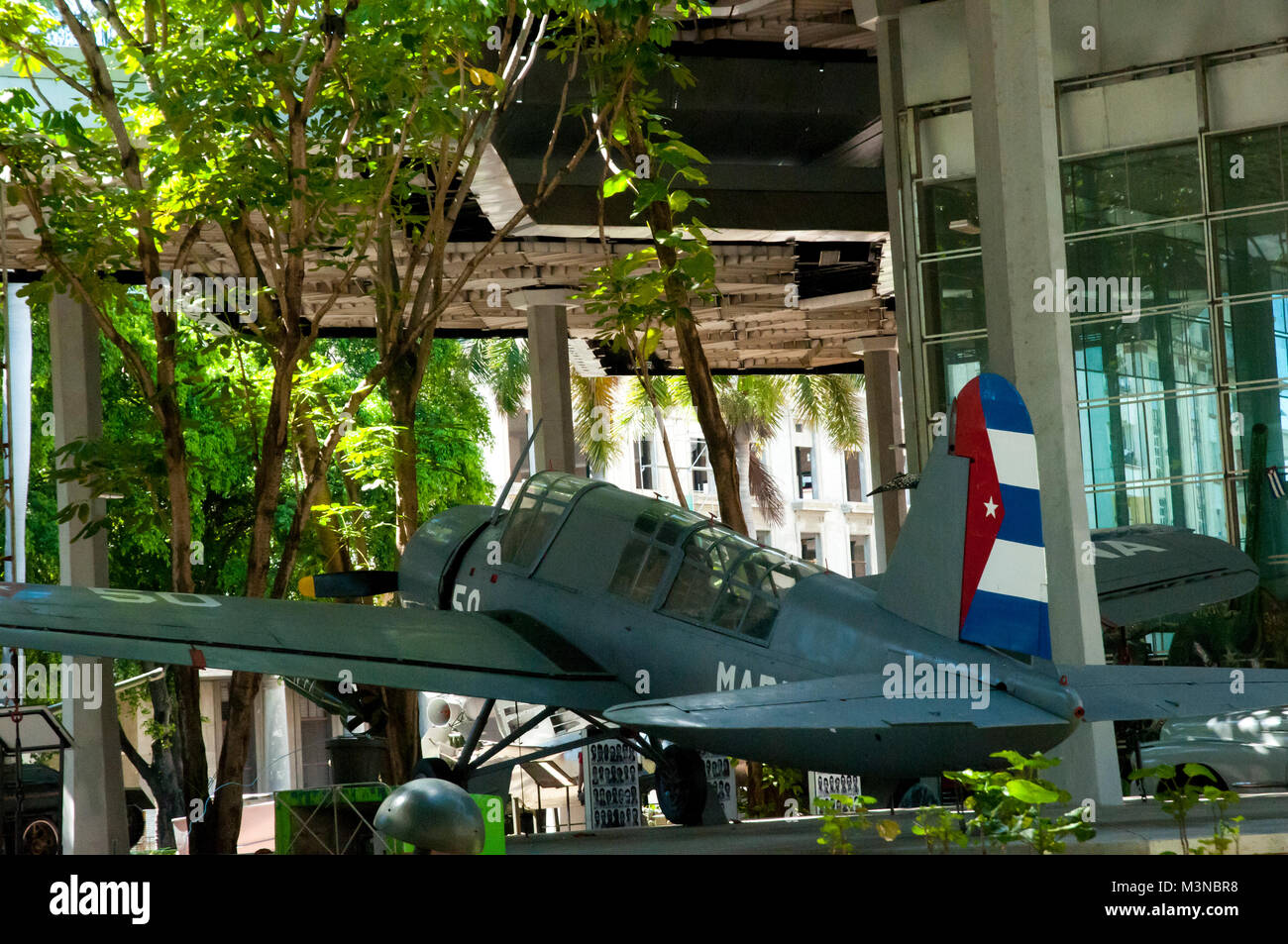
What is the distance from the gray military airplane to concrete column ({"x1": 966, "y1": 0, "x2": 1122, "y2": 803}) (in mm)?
1740

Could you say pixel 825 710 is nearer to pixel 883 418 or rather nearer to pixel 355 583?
pixel 355 583

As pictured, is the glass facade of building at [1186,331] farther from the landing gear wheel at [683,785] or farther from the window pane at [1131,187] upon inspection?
the landing gear wheel at [683,785]

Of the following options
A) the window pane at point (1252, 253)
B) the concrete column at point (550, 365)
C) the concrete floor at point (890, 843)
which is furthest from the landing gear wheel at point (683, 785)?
the concrete column at point (550, 365)

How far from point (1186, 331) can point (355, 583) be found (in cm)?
938

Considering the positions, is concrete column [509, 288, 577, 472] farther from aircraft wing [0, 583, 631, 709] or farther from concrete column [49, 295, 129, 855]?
aircraft wing [0, 583, 631, 709]

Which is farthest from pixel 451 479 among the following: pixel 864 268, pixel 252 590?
pixel 252 590

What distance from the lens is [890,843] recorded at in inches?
294

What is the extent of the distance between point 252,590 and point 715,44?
1196 cm

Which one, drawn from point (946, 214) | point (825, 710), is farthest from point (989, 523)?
point (946, 214)

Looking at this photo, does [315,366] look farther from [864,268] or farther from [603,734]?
[864,268]

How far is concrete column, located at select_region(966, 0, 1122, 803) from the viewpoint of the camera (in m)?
9.93

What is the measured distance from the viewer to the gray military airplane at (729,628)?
23.2ft

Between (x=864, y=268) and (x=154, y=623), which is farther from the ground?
(x=864, y=268)
